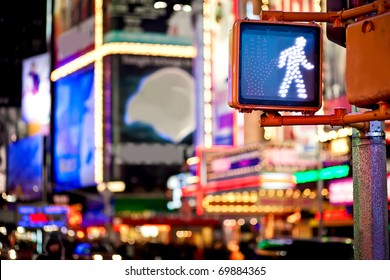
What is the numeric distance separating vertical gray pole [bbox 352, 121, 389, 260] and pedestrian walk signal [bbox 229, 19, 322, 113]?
1.98 ft

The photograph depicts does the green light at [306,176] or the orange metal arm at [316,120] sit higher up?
the orange metal arm at [316,120]

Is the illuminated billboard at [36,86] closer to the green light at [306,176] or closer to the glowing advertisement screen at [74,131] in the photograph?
A: the glowing advertisement screen at [74,131]

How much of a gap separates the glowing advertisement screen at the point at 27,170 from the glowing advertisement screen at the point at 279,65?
43.5 metres

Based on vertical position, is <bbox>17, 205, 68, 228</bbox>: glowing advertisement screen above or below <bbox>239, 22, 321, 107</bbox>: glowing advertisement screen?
below

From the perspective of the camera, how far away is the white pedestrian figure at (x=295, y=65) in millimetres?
7020

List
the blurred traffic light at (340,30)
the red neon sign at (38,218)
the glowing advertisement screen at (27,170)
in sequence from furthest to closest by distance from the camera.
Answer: the glowing advertisement screen at (27,170)
the red neon sign at (38,218)
the blurred traffic light at (340,30)

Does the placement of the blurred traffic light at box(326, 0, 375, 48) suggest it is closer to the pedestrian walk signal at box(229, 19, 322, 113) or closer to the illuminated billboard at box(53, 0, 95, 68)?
the pedestrian walk signal at box(229, 19, 322, 113)

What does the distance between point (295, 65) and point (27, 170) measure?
48.0m

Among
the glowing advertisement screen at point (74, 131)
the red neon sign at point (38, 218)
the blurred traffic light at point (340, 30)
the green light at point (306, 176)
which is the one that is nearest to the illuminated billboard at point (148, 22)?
the glowing advertisement screen at point (74, 131)

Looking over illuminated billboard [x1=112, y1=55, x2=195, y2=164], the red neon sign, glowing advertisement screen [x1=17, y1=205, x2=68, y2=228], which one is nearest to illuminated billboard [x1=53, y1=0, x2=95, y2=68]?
illuminated billboard [x1=112, y1=55, x2=195, y2=164]

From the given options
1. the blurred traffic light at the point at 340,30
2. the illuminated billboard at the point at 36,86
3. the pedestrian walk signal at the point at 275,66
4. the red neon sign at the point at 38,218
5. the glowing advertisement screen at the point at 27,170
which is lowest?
the red neon sign at the point at 38,218

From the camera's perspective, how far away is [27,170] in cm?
5394

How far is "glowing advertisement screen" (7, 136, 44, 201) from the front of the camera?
5162cm
